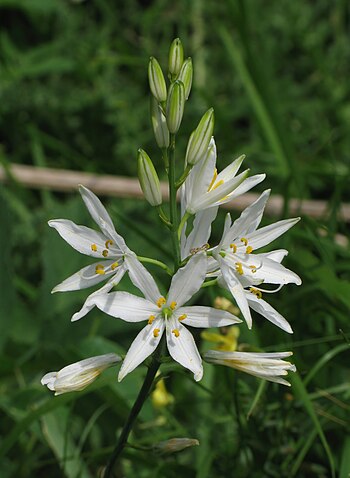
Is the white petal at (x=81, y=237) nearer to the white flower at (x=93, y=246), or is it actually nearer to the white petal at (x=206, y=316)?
the white flower at (x=93, y=246)

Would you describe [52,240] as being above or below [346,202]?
below

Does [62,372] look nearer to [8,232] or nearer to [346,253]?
[8,232]

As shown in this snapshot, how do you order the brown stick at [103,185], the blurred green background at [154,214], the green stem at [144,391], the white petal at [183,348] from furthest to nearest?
the brown stick at [103,185] → the blurred green background at [154,214] → the green stem at [144,391] → the white petal at [183,348]

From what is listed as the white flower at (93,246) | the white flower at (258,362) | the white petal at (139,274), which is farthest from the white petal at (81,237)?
the white flower at (258,362)

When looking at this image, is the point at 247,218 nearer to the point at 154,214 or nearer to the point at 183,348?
the point at 183,348

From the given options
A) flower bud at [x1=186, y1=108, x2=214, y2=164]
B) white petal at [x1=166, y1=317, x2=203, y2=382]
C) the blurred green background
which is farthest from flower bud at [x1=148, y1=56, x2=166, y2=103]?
the blurred green background

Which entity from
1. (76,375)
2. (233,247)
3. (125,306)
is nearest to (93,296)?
(125,306)

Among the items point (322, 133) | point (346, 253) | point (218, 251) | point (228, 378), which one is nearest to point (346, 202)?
point (322, 133)
